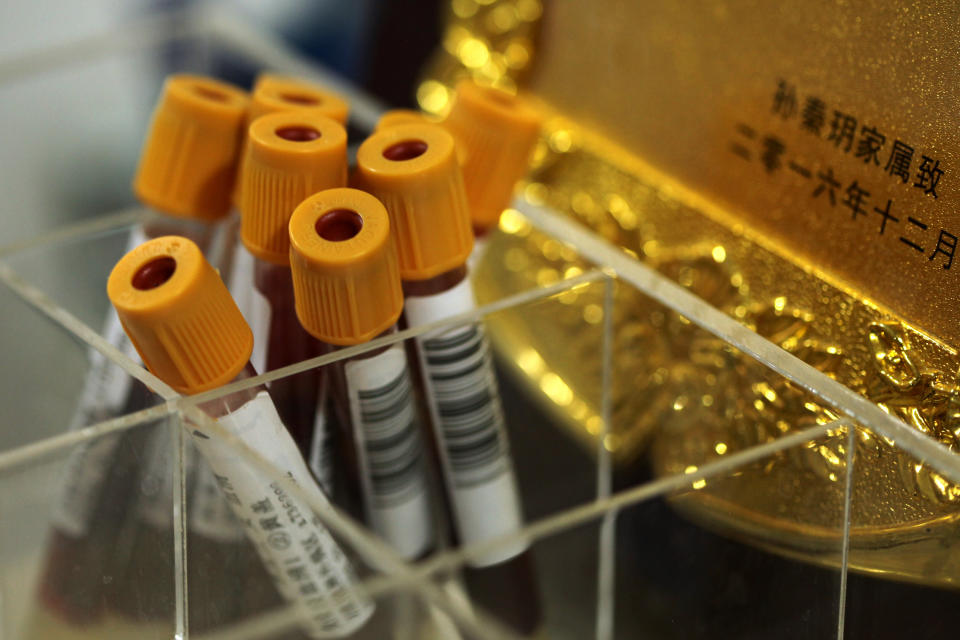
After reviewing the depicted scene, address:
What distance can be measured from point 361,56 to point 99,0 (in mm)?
476

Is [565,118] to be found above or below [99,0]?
above

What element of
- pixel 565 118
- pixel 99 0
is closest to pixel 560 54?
pixel 565 118

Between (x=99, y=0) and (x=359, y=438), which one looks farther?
(x=99, y=0)

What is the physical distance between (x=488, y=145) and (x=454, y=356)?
0.06m

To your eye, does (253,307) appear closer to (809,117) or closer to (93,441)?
(93,441)

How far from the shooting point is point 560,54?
0.37 meters

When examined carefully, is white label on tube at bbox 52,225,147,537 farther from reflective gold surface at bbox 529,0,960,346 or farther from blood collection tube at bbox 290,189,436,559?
reflective gold surface at bbox 529,0,960,346

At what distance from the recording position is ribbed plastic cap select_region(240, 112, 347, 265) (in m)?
0.24

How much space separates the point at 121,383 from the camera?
28cm

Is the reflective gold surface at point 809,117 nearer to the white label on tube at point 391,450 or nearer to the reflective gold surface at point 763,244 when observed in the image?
the reflective gold surface at point 763,244

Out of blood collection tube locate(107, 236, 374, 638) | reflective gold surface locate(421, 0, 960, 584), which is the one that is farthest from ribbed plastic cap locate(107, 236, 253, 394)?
reflective gold surface locate(421, 0, 960, 584)

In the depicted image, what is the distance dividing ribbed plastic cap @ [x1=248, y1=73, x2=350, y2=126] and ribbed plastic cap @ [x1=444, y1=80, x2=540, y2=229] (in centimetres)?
3

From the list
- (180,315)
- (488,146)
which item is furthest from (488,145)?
(180,315)

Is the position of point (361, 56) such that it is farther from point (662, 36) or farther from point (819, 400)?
point (819, 400)
